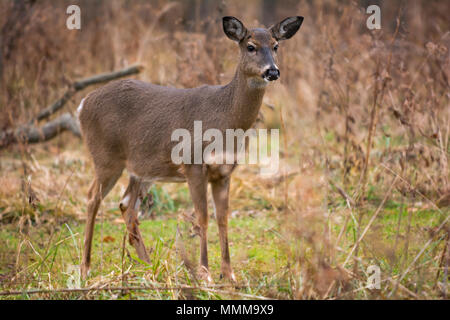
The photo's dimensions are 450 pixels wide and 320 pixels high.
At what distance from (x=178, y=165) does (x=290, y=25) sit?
1545 mm

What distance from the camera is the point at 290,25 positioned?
15.9ft

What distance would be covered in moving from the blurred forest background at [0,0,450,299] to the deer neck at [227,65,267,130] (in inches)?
15.0

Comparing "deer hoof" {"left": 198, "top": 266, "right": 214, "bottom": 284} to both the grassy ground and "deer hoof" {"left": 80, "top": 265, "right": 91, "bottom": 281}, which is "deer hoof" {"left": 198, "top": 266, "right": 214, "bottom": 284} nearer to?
the grassy ground

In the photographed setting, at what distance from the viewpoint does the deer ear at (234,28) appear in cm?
466

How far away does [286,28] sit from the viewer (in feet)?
15.9

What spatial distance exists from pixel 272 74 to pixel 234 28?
69cm

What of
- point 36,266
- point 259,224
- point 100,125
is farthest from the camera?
point 259,224

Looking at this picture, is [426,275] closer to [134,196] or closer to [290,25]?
[290,25]

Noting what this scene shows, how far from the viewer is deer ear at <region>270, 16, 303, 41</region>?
4.79 m

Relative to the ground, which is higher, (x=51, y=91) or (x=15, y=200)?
(x=51, y=91)

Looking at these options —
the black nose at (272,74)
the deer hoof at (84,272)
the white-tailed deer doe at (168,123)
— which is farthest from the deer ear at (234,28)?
the deer hoof at (84,272)

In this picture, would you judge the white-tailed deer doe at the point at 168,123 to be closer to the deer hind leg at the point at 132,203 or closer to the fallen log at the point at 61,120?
the deer hind leg at the point at 132,203
